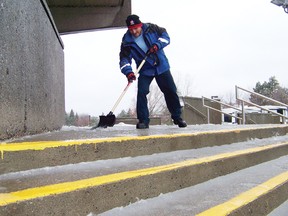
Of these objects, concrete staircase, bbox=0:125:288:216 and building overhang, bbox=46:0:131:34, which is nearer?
concrete staircase, bbox=0:125:288:216

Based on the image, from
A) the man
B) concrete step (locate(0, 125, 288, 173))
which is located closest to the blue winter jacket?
the man

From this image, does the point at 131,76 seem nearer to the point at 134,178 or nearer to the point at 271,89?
the point at 134,178

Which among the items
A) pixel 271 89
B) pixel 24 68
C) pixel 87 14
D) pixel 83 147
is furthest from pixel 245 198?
pixel 271 89

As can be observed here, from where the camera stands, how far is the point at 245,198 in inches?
108

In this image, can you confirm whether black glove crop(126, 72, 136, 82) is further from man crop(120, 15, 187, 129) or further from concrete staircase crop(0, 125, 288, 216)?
concrete staircase crop(0, 125, 288, 216)

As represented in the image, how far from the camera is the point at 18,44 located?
3.09 m

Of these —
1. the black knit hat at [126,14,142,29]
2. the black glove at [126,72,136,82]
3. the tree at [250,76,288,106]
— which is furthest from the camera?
the tree at [250,76,288,106]

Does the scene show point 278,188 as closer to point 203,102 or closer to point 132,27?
point 132,27

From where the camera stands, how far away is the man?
5156 millimetres

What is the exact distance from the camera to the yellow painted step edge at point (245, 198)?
7.82ft

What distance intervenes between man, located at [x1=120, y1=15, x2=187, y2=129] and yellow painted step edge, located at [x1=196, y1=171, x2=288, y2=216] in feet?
7.64

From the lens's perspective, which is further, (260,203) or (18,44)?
(18,44)

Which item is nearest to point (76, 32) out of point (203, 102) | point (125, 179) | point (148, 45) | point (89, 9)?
point (89, 9)

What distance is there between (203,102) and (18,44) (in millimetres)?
8610
